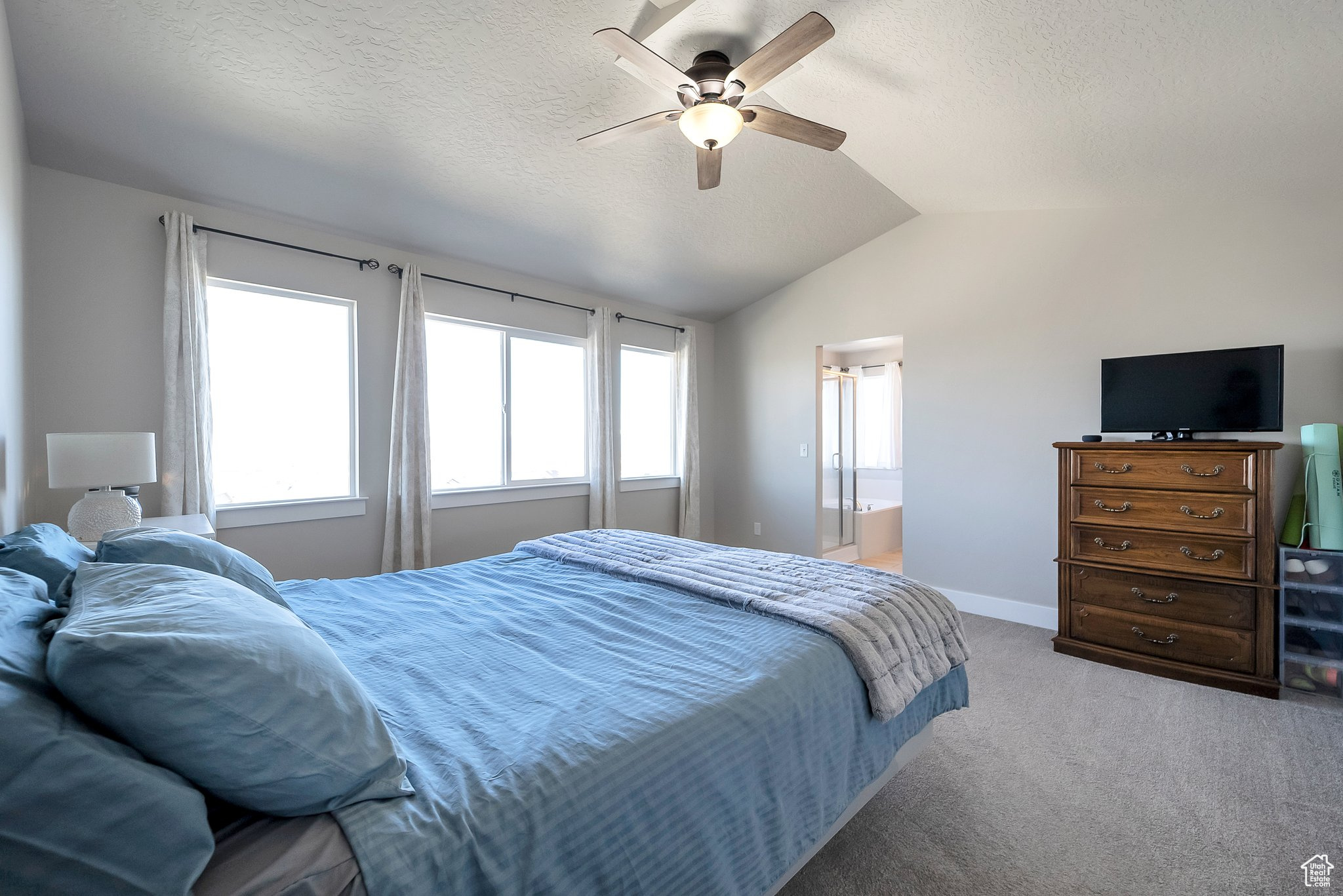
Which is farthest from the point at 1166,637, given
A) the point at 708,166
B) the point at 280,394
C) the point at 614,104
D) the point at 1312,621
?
the point at 280,394

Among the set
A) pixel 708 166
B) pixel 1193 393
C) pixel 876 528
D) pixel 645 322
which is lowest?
pixel 876 528

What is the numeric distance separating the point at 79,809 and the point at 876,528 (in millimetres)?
6148

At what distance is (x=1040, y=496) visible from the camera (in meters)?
3.90

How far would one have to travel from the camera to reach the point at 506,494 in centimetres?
434

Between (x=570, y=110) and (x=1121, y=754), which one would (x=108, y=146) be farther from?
(x=1121, y=754)

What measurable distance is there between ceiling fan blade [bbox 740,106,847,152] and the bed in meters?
1.90

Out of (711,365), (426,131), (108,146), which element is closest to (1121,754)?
(426,131)

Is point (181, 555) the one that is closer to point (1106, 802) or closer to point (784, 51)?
point (784, 51)

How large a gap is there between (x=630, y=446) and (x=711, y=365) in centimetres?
126

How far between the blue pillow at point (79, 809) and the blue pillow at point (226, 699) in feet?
0.12

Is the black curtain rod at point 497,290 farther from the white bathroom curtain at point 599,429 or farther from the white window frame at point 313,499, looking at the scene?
the white window frame at point 313,499

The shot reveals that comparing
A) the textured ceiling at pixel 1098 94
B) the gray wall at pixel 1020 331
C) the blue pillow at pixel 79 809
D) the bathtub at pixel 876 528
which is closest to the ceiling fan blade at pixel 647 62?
the textured ceiling at pixel 1098 94

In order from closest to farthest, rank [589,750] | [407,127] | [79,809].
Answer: [79,809], [589,750], [407,127]

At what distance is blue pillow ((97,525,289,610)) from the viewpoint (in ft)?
4.72
